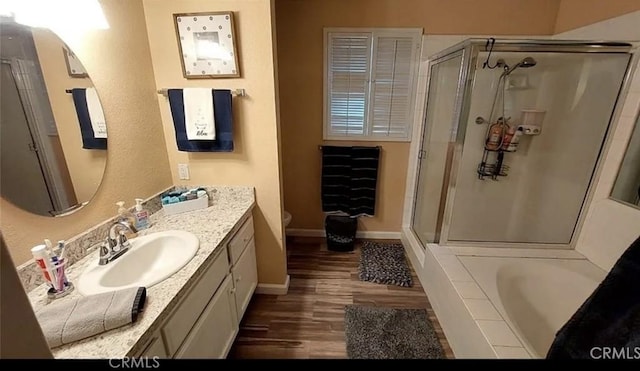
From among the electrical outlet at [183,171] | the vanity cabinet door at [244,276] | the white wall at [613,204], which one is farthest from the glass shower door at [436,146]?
the electrical outlet at [183,171]

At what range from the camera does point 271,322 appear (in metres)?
1.73

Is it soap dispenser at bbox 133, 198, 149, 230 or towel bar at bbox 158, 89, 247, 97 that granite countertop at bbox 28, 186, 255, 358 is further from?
towel bar at bbox 158, 89, 247, 97

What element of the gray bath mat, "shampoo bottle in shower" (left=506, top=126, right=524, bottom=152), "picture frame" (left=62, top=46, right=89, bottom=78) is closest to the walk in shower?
"shampoo bottle in shower" (left=506, top=126, right=524, bottom=152)

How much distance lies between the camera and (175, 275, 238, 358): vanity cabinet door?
3.26 feet

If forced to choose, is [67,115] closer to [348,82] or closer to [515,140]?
[348,82]

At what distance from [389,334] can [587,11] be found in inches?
109

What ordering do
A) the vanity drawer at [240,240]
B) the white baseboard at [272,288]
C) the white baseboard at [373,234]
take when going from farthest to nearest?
the white baseboard at [373,234]
the white baseboard at [272,288]
the vanity drawer at [240,240]

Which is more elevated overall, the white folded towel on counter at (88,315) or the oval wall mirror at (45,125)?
the oval wall mirror at (45,125)

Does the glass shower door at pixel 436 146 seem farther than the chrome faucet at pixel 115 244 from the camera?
Yes

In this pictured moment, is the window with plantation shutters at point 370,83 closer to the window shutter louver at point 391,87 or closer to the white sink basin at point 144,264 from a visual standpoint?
the window shutter louver at point 391,87

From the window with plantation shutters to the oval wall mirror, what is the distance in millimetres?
1835

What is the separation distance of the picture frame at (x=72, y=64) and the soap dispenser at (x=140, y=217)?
0.64 m

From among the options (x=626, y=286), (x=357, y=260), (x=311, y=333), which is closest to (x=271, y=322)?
(x=311, y=333)

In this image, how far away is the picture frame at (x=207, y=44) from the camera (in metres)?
1.42
